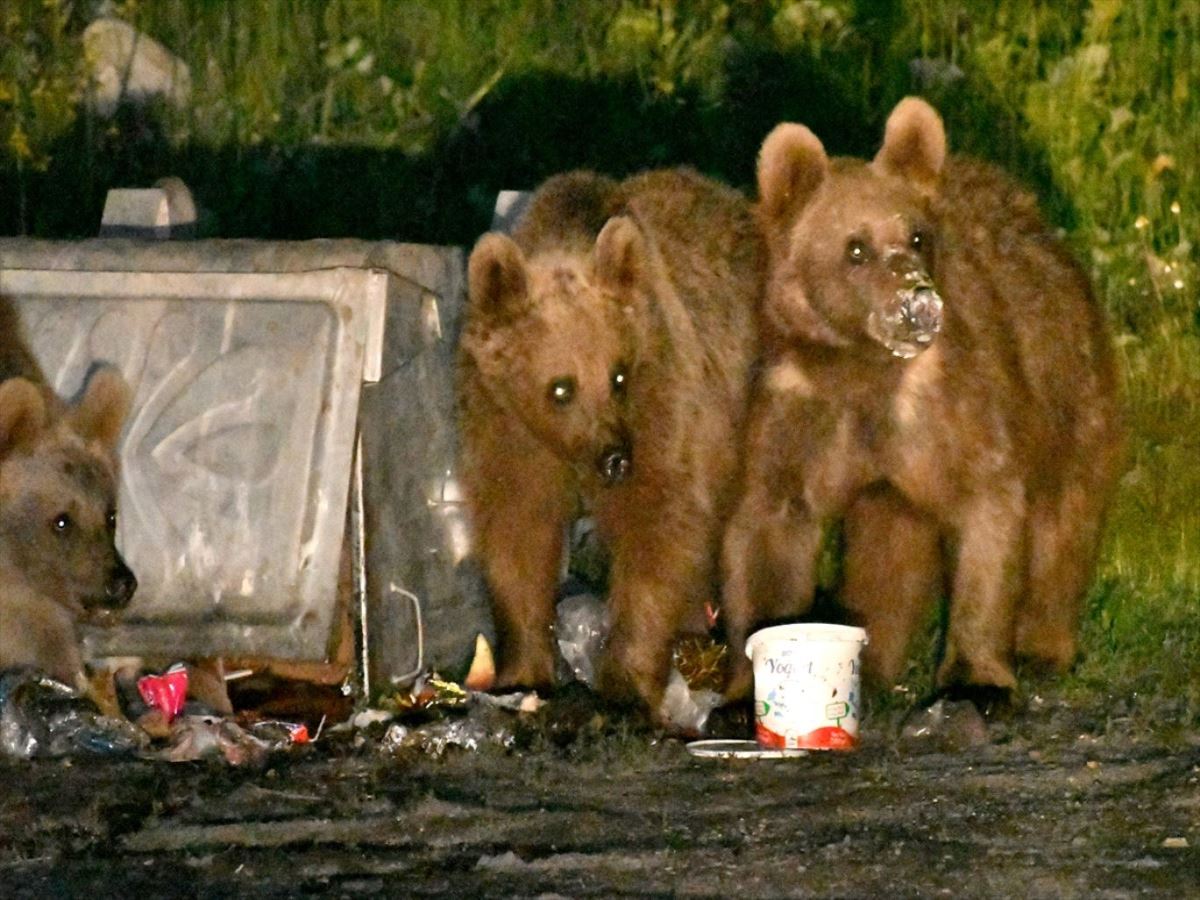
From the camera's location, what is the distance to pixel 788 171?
17.5 ft

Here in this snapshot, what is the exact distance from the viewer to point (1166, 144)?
346 inches

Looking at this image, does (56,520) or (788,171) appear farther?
(56,520)

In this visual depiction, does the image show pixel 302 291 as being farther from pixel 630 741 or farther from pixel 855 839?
pixel 855 839

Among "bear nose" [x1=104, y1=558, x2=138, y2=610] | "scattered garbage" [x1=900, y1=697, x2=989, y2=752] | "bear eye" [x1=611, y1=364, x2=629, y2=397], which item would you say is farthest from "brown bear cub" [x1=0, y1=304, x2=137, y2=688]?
"scattered garbage" [x1=900, y1=697, x2=989, y2=752]

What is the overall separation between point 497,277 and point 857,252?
837 mm

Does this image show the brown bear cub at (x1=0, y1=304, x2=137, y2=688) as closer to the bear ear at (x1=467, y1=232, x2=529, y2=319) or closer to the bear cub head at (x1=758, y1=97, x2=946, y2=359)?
the bear ear at (x1=467, y1=232, x2=529, y2=319)

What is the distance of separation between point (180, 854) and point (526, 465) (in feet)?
5.29

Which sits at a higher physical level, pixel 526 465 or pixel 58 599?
pixel 526 465

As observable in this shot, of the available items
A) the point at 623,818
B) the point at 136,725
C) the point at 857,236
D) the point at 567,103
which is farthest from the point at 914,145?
the point at 567,103

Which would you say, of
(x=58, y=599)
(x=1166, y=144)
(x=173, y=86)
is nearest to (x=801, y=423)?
(x=58, y=599)

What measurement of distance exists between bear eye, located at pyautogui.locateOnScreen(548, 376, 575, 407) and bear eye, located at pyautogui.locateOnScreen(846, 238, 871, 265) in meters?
0.71

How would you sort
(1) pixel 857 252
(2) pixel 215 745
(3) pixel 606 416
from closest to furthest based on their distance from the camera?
(2) pixel 215 745, (3) pixel 606 416, (1) pixel 857 252

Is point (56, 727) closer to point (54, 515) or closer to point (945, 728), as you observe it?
point (54, 515)

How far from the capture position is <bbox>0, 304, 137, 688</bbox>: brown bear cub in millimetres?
5312
